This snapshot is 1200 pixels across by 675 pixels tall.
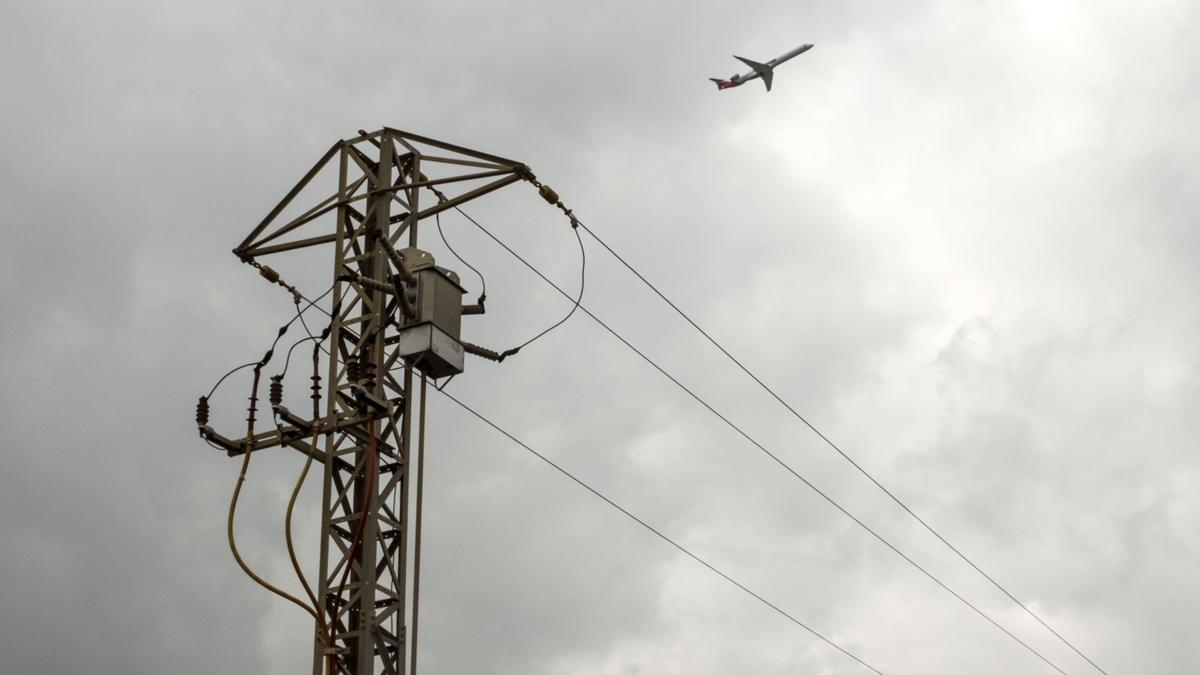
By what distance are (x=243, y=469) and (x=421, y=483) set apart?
6.90 feet

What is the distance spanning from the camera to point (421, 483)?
16.4 meters

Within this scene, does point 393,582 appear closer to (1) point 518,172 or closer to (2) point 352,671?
(2) point 352,671

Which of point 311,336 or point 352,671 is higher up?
point 311,336

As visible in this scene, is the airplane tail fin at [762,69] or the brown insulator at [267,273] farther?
the airplane tail fin at [762,69]

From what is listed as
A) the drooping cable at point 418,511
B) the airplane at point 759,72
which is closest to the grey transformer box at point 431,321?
the drooping cable at point 418,511

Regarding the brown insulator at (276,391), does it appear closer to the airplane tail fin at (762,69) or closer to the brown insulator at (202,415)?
the brown insulator at (202,415)

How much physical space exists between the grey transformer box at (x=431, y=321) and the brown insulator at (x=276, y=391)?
1.53 metres

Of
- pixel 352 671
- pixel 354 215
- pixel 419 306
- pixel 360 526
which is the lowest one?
pixel 352 671

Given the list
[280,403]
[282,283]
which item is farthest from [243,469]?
[282,283]

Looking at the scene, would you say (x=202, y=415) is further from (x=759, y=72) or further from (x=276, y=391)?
(x=759, y=72)

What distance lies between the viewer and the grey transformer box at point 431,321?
1667 centimetres

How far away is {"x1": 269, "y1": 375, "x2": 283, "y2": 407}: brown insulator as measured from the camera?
16.8 m

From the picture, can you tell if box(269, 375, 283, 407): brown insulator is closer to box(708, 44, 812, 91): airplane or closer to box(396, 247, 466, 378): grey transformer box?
box(396, 247, 466, 378): grey transformer box

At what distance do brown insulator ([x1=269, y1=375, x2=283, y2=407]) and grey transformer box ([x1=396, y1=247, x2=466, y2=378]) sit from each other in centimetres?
153
